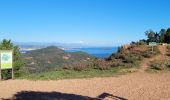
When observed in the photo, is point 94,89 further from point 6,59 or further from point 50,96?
point 6,59

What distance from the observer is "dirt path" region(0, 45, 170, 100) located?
12.8 m

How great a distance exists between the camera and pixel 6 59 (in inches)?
704

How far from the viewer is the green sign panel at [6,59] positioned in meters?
17.7

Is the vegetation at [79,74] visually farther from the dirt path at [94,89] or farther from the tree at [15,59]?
the tree at [15,59]

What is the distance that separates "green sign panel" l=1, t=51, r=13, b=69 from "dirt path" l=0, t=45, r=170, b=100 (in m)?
1.62

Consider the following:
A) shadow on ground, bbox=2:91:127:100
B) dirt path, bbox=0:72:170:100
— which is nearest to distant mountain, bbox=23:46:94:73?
dirt path, bbox=0:72:170:100

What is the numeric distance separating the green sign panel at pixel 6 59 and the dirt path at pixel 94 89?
162 cm

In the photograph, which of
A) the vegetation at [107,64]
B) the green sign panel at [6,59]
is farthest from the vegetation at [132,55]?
the green sign panel at [6,59]

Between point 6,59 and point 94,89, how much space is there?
5.80m

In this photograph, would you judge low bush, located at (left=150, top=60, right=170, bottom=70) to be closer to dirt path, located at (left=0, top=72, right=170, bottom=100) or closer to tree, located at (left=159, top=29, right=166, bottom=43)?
dirt path, located at (left=0, top=72, right=170, bottom=100)

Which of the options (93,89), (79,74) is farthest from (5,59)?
(93,89)

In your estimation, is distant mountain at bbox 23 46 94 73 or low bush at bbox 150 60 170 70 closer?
low bush at bbox 150 60 170 70

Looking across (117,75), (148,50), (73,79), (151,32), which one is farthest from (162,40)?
(73,79)

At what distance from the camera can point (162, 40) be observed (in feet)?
133
